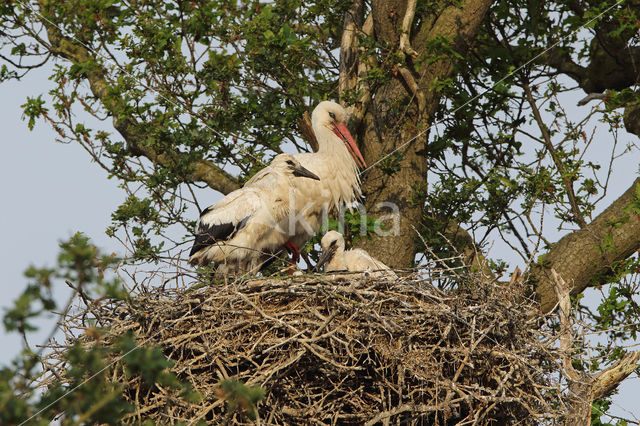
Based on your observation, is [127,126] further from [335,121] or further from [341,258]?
[341,258]

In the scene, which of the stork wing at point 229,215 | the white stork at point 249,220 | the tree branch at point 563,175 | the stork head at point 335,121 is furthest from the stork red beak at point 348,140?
the tree branch at point 563,175

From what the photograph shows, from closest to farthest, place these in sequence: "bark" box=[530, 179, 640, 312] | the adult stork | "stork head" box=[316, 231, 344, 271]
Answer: "stork head" box=[316, 231, 344, 271], the adult stork, "bark" box=[530, 179, 640, 312]

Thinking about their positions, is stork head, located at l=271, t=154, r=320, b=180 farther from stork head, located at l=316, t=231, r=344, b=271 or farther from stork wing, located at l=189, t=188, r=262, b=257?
stork head, located at l=316, t=231, r=344, b=271

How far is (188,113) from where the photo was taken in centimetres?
739

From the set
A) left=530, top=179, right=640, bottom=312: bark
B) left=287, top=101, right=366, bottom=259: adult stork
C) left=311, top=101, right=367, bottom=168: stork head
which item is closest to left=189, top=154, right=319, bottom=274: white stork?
left=287, top=101, right=366, bottom=259: adult stork

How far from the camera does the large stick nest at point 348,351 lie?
4559 millimetres

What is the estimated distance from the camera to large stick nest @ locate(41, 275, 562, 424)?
179 inches

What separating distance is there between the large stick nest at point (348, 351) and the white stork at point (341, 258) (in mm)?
844

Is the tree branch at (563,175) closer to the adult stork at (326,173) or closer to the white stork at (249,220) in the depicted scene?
the adult stork at (326,173)

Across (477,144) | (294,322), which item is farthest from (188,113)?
(294,322)

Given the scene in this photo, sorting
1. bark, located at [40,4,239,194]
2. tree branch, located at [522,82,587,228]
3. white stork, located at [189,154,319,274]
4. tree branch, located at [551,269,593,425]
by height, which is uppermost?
Answer: bark, located at [40,4,239,194]

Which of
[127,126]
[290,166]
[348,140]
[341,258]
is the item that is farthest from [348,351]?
[127,126]

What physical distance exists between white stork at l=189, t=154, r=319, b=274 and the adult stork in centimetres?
14

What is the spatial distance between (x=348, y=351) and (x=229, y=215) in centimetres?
222
